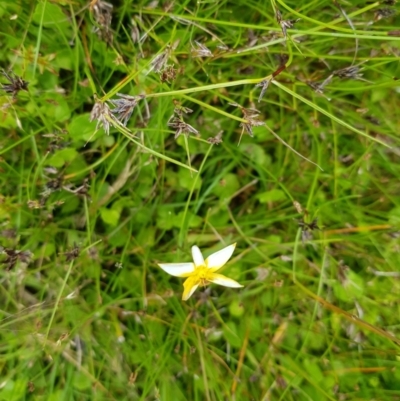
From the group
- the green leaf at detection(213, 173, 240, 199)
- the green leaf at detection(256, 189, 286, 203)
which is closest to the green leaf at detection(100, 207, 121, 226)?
the green leaf at detection(213, 173, 240, 199)

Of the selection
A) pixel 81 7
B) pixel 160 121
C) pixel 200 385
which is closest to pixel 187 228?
pixel 160 121

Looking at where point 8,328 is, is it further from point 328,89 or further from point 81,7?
point 328,89

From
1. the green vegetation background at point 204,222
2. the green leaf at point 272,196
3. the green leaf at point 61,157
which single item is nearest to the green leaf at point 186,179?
the green vegetation background at point 204,222

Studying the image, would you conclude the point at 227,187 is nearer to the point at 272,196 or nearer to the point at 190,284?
the point at 272,196

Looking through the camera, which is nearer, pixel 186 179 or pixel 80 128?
pixel 80 128

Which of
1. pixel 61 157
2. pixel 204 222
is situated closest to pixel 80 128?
pixel 61 157

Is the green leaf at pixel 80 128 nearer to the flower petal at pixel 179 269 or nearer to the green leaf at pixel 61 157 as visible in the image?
the green leaf at pixel 61 157

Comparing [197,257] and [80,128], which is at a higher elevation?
[80,128]
